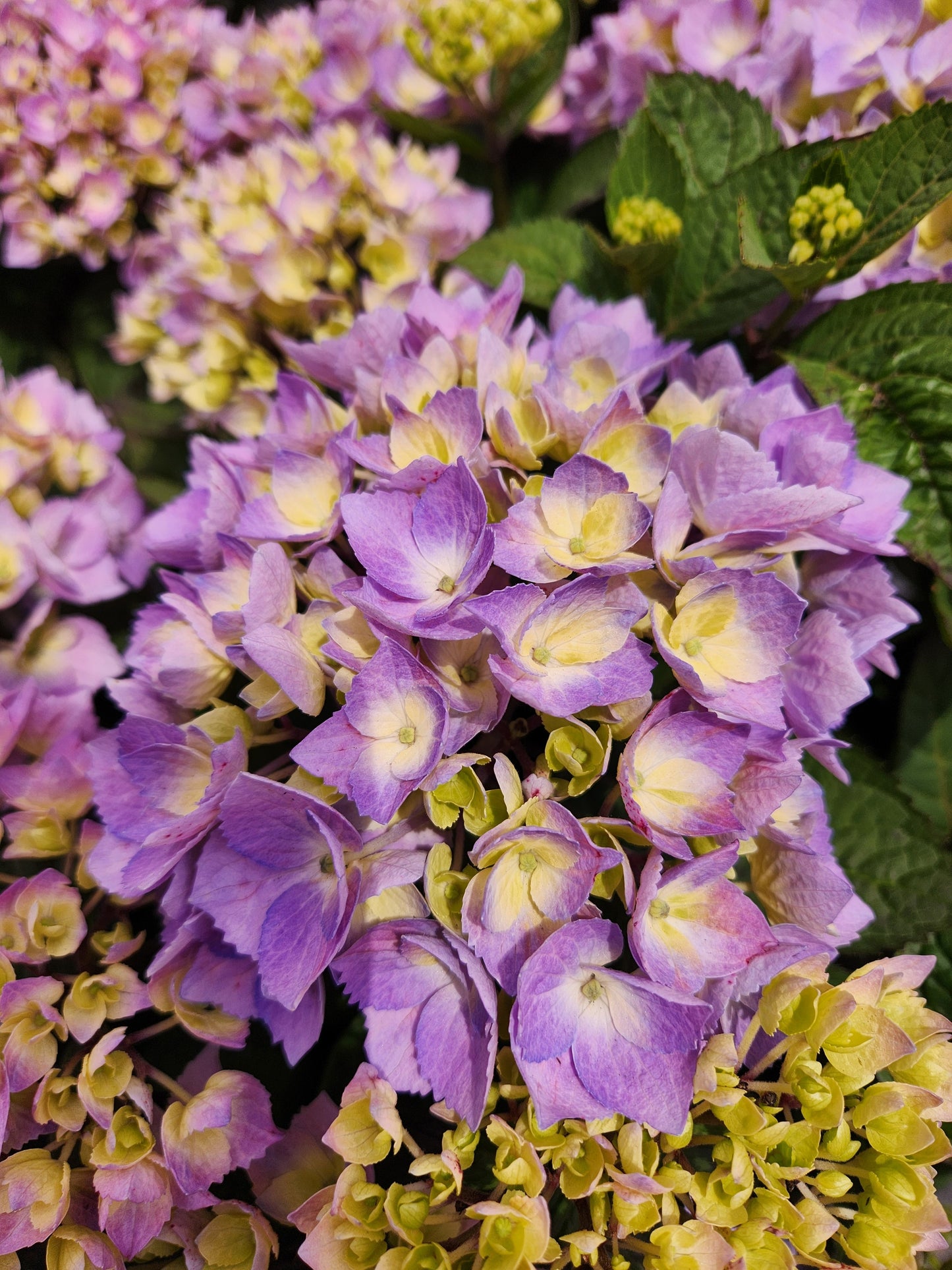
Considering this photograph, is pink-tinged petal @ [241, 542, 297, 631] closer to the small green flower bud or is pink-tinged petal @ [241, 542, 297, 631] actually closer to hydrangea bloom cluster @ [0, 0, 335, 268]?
the small green flower bud

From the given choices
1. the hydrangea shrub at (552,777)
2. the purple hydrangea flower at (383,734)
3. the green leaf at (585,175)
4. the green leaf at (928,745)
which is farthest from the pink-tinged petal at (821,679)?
the green leaf at (585,175)

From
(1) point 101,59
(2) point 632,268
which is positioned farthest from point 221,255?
(2) point 632,268

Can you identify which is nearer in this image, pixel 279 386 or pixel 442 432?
pixel 442 432

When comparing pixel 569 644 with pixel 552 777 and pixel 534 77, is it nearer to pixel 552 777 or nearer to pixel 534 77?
pixel 552 777

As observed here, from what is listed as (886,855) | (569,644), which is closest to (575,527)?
(569,644)

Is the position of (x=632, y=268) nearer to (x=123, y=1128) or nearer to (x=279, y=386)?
(x=279, y=386)

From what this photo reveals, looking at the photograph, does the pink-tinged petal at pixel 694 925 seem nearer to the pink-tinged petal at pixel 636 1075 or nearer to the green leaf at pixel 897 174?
the pink-tinged petal at pixel 636 1075
